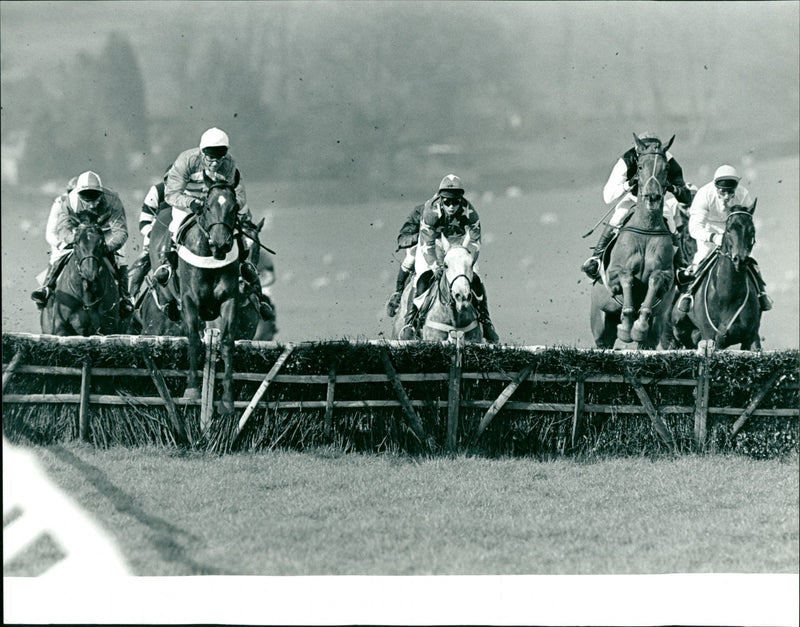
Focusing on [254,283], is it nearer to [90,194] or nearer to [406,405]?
[90,194]

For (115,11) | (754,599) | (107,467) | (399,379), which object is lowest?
(754,599)

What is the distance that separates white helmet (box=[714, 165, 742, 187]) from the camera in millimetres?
8172

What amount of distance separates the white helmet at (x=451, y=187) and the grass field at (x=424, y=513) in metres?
2.11

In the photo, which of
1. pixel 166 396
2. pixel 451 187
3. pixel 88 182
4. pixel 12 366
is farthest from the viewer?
pixel 451 187

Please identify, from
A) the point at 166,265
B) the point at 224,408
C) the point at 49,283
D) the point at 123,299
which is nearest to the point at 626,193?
the point at 166,265

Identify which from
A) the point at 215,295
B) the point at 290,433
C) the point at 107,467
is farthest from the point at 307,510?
the point at 215,295

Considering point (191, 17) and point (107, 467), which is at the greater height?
point (191, 17)

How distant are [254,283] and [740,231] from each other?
3.38 meters

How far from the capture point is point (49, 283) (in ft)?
26.7

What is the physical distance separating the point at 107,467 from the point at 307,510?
3.96 ft

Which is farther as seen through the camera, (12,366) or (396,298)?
(396,298)

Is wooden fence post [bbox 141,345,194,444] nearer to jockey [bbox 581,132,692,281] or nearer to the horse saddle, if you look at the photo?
the horse saddle

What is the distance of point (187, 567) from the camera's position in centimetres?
614

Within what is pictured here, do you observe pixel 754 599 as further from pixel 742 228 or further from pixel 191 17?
pixel 191 17
